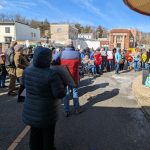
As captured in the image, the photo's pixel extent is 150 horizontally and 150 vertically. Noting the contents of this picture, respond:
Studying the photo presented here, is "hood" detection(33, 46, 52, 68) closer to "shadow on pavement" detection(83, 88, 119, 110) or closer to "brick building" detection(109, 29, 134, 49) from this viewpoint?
"shadow on pavement" detection(83, 88, 119, 110)

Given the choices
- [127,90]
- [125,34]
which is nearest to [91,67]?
[127,90]

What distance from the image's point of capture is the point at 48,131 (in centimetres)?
477

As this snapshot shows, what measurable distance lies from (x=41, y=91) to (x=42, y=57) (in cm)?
47

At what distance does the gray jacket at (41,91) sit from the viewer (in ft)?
14.7

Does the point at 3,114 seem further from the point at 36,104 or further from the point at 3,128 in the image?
the point at 36,104

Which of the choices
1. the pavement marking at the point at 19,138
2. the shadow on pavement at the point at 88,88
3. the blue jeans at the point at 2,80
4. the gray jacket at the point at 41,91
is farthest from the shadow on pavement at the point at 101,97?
the gray jacket at the point at 41,91

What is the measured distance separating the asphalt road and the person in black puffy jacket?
136cm

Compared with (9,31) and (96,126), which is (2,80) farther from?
(9,31)

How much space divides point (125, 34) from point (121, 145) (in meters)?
92.2

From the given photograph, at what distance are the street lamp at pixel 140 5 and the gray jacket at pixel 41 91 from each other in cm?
157

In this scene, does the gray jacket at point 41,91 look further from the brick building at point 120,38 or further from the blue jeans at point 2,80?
the brick building at point 120,38

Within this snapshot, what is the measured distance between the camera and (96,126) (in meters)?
7.50

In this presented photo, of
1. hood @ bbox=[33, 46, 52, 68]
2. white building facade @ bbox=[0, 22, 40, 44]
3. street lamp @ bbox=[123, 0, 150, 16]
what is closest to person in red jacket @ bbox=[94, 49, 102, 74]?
hood @ bbox=[33, 46, 52, 68]

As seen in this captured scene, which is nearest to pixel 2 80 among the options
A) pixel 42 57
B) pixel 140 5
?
pixel 42 57
